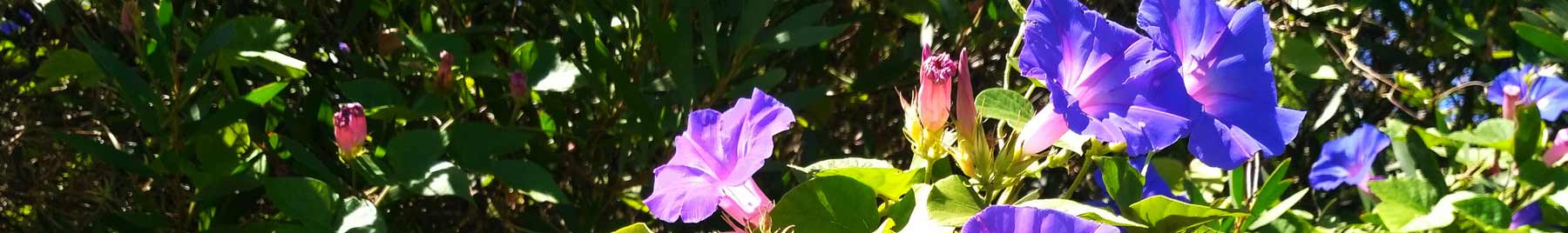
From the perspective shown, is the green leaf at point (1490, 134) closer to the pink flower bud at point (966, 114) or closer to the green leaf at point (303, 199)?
the pink flower bud at point (966, 114)

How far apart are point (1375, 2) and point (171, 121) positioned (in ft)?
5.45

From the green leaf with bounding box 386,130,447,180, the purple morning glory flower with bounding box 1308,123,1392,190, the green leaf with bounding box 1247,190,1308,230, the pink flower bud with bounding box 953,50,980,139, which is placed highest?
the pink flower bud with bounding box 953,50,980,139

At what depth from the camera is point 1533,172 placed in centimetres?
138

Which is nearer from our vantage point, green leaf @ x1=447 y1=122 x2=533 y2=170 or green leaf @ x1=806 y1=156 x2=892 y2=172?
green leaf @ x1=806 y1=156 x2=892 y2=172

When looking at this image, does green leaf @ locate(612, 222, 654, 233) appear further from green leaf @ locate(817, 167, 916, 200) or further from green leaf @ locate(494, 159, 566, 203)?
green leaf @ locate(494, 159, 566, 203)

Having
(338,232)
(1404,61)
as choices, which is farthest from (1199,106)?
(1404,61)

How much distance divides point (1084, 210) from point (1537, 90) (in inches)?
56.3

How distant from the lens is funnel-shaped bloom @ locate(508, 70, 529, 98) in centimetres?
127

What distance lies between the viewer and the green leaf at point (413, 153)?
1.14 metres

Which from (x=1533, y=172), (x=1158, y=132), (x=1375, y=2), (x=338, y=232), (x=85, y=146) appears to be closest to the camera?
(x=1158, y=132)

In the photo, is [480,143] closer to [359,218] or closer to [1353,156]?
[359,218]

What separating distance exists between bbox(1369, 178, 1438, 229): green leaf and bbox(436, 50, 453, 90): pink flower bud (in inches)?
39.0

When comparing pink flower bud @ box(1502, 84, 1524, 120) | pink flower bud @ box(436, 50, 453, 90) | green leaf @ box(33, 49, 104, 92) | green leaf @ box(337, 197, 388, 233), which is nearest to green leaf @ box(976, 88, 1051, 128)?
green leaf @ box(337, 197, 388, 233)

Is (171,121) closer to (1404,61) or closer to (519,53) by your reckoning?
(519,53)
